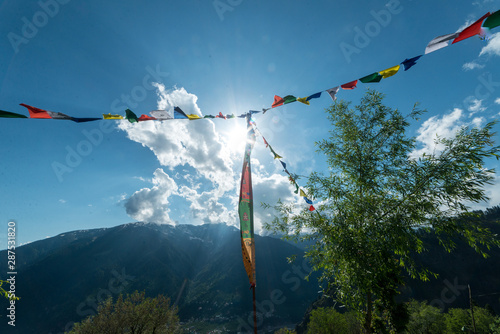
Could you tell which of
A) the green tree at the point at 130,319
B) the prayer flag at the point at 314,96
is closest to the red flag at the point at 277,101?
the prayer flag at the point at 314,96

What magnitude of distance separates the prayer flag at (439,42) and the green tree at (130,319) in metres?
33.1

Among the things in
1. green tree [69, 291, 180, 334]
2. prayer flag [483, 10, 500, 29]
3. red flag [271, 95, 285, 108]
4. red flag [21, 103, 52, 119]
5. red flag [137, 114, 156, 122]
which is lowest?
green tree [69, 291, 180, 334]

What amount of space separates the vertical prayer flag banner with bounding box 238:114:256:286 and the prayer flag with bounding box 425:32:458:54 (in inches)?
255

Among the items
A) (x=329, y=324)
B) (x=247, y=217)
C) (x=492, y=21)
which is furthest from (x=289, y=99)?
(x=329, y=324)

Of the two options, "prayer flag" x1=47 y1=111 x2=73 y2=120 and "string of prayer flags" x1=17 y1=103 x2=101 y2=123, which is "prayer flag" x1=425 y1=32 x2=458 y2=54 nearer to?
→ "string of prayer flags" x1=17 y1=103 x2=101 y2=123

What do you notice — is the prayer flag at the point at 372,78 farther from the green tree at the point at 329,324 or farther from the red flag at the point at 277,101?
the green tree at the point at 329,324

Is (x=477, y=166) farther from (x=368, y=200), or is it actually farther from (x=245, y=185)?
(x=245, y=185)

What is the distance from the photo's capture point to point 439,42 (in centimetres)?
626

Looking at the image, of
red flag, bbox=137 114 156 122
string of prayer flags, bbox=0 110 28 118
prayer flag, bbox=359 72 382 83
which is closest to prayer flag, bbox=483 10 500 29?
prayer flag, bbox=359 72 382 83

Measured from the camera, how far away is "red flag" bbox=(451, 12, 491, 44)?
5339 mm

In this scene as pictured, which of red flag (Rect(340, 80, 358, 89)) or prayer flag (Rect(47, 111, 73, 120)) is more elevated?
red flag (Rect(340, 80, 358, 89))

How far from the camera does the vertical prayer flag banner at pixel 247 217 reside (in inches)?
220

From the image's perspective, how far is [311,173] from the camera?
29.8 feet

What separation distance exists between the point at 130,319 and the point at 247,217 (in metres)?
28.0
